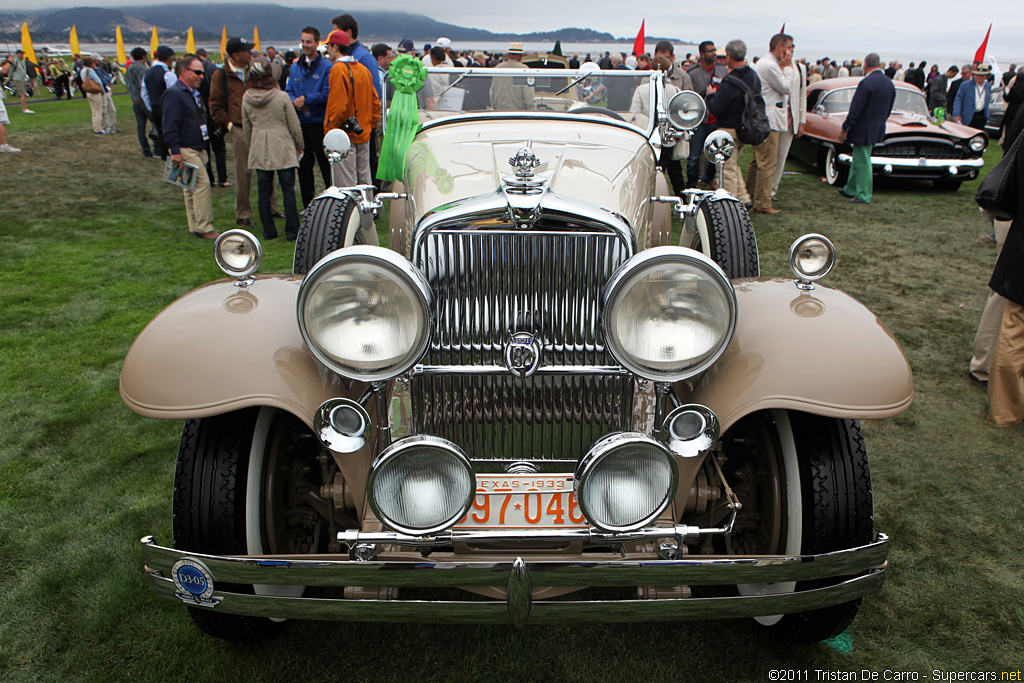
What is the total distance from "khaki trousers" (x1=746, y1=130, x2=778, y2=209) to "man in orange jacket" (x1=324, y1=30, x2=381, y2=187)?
4099 millimetres

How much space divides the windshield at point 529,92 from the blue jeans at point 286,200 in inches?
111

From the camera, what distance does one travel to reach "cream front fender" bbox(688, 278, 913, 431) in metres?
1.88

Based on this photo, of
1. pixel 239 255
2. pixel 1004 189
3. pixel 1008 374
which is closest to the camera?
pixel 239 255

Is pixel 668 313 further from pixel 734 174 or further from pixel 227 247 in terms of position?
pixel 734 174

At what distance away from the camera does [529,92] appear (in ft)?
12.4

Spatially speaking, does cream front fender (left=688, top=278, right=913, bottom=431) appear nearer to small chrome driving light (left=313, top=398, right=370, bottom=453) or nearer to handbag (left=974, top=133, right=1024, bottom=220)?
small chrome driving light (left=313, top=398, right=370, bottom=453)

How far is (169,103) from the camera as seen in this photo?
5.99 metres

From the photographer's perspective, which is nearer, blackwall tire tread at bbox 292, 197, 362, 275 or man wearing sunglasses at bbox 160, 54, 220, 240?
blackwall tire tread at bbox 292, 197, 362, 275

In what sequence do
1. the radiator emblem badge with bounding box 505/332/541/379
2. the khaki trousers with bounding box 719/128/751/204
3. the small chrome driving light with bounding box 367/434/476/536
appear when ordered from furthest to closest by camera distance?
the khaki trousers with bounding box 719/128/751/204, the radiator emblem badge with bounding box 505/332/541/379, the small chrome driving light with bounding box 367/434/476/536

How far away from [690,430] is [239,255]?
1.50 meters

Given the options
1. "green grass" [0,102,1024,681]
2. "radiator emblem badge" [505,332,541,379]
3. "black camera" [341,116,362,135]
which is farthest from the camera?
"black camera" [341,116,362,135]

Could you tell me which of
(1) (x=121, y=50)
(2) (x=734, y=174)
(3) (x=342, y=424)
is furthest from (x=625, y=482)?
(1) (x=121, y=50)

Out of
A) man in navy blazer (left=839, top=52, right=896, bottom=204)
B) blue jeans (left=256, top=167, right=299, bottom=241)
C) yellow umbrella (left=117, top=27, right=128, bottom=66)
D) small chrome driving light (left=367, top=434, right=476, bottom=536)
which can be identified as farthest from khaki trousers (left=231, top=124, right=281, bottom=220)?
yellow umbrella (left=117, top=27, right=128, bottom=66)

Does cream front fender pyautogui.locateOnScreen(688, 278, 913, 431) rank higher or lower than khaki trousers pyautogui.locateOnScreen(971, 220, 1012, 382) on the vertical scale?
higher
